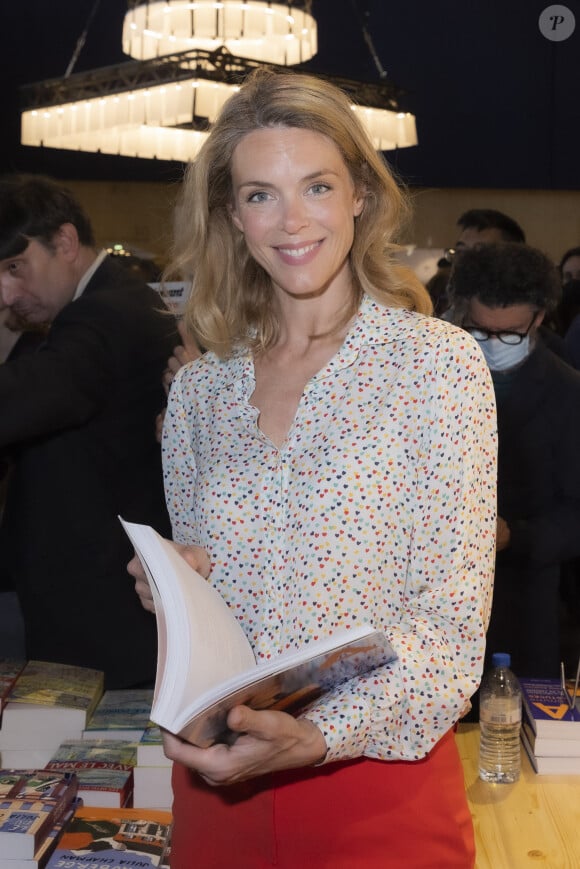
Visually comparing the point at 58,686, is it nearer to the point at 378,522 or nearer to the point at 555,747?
the point at 555,747

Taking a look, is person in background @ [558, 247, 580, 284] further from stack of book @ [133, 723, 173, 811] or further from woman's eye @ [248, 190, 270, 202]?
woman's eye @ [248, 190, 270, 202]

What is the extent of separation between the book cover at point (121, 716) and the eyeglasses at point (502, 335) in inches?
53.8

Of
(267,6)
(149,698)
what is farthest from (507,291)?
(267,6)

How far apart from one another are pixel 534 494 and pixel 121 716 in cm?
133

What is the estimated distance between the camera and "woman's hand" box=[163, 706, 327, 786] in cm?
119

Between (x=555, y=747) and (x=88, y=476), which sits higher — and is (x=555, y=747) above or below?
below

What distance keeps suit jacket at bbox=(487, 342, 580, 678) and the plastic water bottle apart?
2.55 feet

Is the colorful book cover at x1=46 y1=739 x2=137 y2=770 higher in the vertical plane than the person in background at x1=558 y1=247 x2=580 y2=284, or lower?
lower

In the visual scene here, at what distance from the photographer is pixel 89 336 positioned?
2.60 metres

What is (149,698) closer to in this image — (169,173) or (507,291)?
(507,291)

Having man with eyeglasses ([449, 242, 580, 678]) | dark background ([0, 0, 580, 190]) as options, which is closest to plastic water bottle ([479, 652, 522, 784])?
man with eyeglasses ([449, 242, 580, 678])

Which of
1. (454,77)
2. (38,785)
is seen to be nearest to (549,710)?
(38,785)

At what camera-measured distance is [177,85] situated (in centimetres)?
540

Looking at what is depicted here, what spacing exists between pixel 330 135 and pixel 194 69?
3956mm
